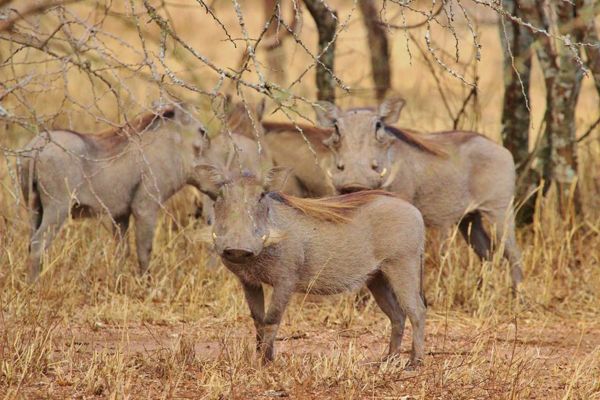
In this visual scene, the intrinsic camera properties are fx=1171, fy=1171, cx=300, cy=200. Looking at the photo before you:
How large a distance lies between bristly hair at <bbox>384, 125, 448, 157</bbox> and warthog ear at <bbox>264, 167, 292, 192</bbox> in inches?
74.5

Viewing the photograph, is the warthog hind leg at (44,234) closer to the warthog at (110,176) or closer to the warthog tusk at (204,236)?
the warthog at (110,176)

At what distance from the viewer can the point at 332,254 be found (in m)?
4.88

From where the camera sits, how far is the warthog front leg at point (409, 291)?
4898mm

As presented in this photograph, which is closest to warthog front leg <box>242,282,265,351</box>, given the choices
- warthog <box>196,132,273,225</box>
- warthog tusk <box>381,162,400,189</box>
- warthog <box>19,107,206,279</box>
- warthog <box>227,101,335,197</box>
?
warthog <box>19,107,206,279</box>

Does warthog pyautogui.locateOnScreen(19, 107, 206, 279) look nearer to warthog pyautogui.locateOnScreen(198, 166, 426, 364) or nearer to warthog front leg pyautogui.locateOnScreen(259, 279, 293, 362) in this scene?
warthog pyautogui.locateOnScreen(198, 166, 426, 364)

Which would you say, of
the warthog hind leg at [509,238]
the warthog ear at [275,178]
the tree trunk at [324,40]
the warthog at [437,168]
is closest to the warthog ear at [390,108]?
the warthog at [437,168]

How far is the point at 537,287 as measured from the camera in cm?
659

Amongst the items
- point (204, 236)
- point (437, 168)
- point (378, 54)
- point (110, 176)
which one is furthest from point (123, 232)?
point (378, 54)

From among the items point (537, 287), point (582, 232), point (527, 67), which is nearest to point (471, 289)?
point (537, 287)

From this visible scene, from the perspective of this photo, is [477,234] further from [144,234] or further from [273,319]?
[273,319]

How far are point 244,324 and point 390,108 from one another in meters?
1.55

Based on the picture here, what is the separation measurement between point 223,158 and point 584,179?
2585mm

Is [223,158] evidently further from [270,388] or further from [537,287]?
[270,388]

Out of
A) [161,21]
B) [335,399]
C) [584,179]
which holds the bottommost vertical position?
[335,399]
